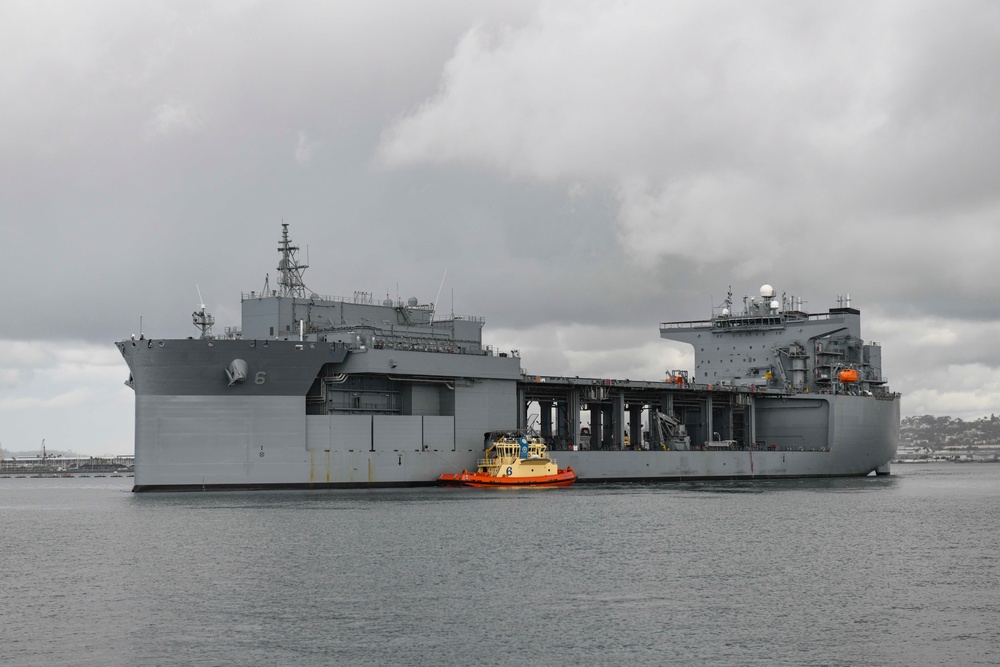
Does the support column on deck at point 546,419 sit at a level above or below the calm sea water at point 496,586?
above

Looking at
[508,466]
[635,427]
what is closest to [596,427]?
[635,427]

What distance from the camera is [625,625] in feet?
75.6

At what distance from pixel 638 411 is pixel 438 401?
22202 mm

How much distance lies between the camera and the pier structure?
229ft

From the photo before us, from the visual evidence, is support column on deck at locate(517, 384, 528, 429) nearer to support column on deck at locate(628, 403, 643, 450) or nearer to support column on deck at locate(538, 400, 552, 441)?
support column on deck at locate(538, 400, 552, 441)

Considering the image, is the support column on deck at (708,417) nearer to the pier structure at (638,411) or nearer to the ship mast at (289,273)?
the pier structure at (638,411)

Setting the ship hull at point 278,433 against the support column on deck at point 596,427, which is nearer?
the ship hull at point 278,433

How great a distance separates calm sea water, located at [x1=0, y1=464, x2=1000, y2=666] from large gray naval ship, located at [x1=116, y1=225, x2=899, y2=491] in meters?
6.14

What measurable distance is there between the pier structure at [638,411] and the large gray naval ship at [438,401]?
0.15 m

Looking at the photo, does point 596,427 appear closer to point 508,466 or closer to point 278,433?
point 508,466

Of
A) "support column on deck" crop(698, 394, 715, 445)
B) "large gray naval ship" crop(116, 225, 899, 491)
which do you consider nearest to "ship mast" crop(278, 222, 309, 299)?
"large gray naval ship" crop(116, 225, 899, 491)

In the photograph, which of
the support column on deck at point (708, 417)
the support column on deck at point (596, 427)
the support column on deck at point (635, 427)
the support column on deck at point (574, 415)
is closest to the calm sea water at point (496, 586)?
the support column on deck at point (574, 415)

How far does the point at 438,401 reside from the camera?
60.7m

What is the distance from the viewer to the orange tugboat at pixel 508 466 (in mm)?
59656
